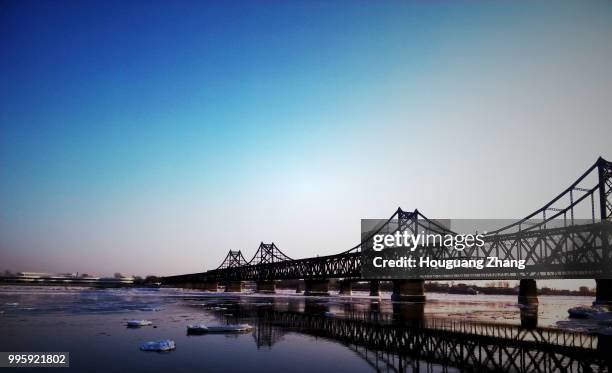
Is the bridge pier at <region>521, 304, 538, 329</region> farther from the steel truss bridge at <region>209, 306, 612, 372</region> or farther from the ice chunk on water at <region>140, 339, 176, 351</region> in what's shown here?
the ice chunk on water at <region>140, 339, 176, 351</region>

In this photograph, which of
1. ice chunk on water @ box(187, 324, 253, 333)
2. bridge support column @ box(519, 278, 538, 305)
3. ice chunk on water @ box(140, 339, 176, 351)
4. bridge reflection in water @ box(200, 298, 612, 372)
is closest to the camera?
bridge reflection in water @ box(200, 298, 612, 372)

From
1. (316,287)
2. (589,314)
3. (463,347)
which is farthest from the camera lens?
(316,287)

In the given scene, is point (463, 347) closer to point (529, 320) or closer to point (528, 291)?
point (529, 320)

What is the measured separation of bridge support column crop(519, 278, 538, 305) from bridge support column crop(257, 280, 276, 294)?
3283 inches

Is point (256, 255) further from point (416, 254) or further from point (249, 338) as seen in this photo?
point (249, 338)

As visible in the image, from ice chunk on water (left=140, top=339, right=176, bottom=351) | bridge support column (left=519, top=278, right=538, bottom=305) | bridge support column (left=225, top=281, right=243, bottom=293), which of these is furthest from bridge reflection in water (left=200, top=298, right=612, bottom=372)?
bridge support column (left=225, top=281, right=243, bottom=293)

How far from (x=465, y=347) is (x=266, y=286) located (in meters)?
137

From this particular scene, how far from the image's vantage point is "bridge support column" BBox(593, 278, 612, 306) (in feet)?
152

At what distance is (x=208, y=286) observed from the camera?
173750mm

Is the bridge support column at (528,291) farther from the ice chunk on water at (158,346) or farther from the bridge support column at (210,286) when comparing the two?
the bridge support column at (210,286)

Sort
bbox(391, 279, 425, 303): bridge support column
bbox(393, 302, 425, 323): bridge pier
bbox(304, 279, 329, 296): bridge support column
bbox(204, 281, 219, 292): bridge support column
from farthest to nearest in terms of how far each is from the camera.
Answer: bbox(204, 281, 219, 292): bridge support column
bbox(304, 279, 329, 296): bridge support column
bbox(391, 279, 425, 303): bridge support column
bbox(393, 302, 425, 323): bridge pier

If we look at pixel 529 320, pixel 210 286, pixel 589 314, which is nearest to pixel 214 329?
pixel 529 320

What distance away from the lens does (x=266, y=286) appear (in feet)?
487

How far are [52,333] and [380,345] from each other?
13.8m
